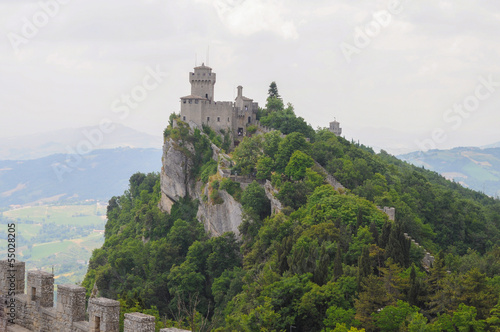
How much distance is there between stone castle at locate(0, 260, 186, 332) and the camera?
1454 cm

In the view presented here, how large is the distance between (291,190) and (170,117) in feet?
94.4

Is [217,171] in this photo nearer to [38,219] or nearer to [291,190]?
[291,190]

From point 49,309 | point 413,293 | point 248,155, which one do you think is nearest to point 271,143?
point 248,155

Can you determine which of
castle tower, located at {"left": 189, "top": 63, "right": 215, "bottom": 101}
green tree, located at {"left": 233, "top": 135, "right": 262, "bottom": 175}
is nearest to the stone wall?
green tree, located at {"left": 233, "top": 135, "right": 262, "bottom": 175}

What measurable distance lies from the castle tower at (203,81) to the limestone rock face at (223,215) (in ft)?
57.1

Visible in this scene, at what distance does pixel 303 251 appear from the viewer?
132 ft

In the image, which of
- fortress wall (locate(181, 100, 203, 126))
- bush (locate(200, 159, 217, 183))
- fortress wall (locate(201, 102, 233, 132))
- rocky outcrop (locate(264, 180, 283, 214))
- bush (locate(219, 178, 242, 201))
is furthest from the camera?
fortress wall (locate(201, 102, 233, 132))

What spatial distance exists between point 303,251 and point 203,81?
44793 millimetres

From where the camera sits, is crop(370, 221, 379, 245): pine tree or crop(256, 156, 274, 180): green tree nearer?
crop(370, 221, 379, 245): pine tree

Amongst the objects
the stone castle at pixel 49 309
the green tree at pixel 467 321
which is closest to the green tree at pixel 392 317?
the green tree at pixel 467 321

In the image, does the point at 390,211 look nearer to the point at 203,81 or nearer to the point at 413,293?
the point at 413,293

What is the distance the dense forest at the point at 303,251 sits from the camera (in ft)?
112

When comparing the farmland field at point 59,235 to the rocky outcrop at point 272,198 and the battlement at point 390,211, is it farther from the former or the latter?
the battlement at point 390,211

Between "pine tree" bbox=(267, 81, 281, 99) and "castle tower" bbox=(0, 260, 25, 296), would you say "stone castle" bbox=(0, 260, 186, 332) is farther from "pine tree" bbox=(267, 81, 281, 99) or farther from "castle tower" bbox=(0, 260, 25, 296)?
"pine tree" bbox=(267, 81, 281, 99)
